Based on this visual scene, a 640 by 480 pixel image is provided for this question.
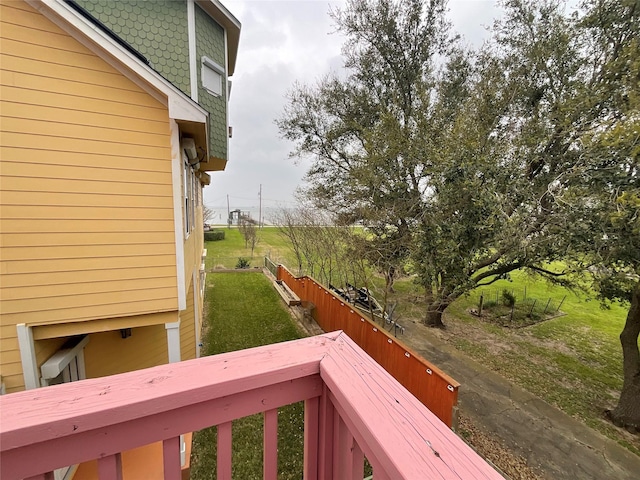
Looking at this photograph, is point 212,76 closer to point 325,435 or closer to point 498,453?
point 325,435

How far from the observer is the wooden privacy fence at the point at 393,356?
16.5 ft

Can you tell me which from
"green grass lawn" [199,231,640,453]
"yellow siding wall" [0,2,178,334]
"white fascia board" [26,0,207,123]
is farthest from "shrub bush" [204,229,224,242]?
"white fascia board" [26,0,207,123]

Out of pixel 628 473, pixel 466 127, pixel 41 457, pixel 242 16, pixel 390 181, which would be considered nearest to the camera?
pixel 41 457

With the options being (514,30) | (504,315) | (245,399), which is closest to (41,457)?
(245,399)

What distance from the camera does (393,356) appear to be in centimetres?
634

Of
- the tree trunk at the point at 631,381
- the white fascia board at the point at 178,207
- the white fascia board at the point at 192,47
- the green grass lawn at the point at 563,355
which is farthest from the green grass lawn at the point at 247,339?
the tree trunk at the point at 631,381

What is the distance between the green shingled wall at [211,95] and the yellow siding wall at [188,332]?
3.34 m

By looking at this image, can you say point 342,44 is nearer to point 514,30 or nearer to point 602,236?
point 514,30

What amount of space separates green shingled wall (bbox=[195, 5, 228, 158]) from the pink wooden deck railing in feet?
18.9

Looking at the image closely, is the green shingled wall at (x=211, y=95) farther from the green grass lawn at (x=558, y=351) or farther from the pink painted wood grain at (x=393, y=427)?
the green grass lawn at (x=558, y=351)

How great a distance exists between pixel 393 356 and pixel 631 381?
17.1ft

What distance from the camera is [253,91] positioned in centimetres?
1819

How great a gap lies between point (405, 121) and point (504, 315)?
9.38m

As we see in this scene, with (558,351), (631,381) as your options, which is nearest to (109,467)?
(631,381)
